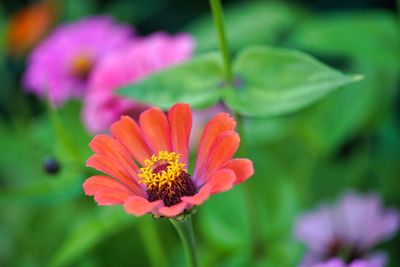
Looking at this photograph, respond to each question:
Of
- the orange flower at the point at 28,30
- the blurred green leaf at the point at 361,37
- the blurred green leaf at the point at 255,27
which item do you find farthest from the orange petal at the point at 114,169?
the orange flower at the point at 28,30

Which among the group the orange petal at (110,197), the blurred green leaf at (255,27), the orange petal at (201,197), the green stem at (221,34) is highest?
the blurred green leaf at (255,27)

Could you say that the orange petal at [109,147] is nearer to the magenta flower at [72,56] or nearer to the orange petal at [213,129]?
the orange petal at [213,129]

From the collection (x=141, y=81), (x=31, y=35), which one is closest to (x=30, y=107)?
(x=31, y=35)

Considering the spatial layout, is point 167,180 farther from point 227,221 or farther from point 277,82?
point 227,221

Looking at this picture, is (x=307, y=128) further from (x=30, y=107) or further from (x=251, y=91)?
(x=30, y=107)

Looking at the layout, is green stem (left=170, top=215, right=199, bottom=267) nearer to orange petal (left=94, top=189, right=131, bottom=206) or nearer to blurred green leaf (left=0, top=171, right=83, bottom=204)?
orange petal (left=94, top=189, right=131, bottom=206)

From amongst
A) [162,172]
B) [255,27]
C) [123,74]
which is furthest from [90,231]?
[255,27]

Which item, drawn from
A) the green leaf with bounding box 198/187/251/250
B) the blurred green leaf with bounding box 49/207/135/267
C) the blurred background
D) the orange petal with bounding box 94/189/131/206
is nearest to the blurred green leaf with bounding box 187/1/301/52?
the blurred background
